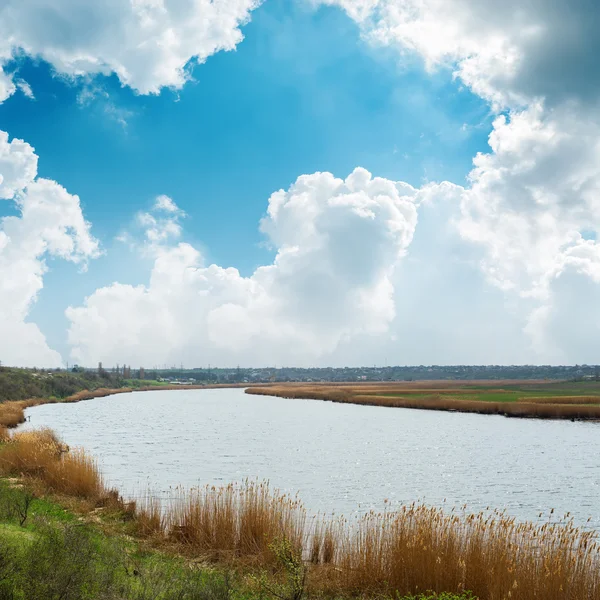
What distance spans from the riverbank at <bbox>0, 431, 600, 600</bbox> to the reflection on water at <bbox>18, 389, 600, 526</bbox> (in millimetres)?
6161

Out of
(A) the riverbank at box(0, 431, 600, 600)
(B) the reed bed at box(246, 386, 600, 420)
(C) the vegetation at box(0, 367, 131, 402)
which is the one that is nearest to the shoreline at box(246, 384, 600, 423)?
(B) the reed bed at box(246, 386, 600, 420)

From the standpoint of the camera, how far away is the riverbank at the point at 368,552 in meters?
10.5

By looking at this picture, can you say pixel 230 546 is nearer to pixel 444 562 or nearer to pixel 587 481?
pixel 444 562

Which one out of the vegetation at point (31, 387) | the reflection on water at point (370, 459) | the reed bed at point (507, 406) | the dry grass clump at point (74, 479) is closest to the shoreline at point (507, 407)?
the reed bed at point (507, 406)

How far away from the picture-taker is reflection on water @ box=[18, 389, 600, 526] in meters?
23.6

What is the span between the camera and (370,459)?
33.8m

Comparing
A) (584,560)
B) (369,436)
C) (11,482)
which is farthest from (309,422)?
(584,560)

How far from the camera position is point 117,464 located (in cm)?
3139

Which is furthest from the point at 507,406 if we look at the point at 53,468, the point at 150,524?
the point at 150,524

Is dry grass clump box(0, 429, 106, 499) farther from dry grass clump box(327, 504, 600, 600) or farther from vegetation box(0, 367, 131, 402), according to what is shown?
vegetation box(0, 367, 131, 402)

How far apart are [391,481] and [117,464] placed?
51.2 ft

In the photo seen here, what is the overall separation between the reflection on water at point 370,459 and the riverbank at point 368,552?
6161 millimetres

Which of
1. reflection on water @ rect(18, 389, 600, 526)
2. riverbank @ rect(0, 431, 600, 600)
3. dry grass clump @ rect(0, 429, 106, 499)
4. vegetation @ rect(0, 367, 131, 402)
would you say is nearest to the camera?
riverbank @ rect(0, 431, 600, 600)

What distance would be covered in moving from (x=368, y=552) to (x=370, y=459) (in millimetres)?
22267
